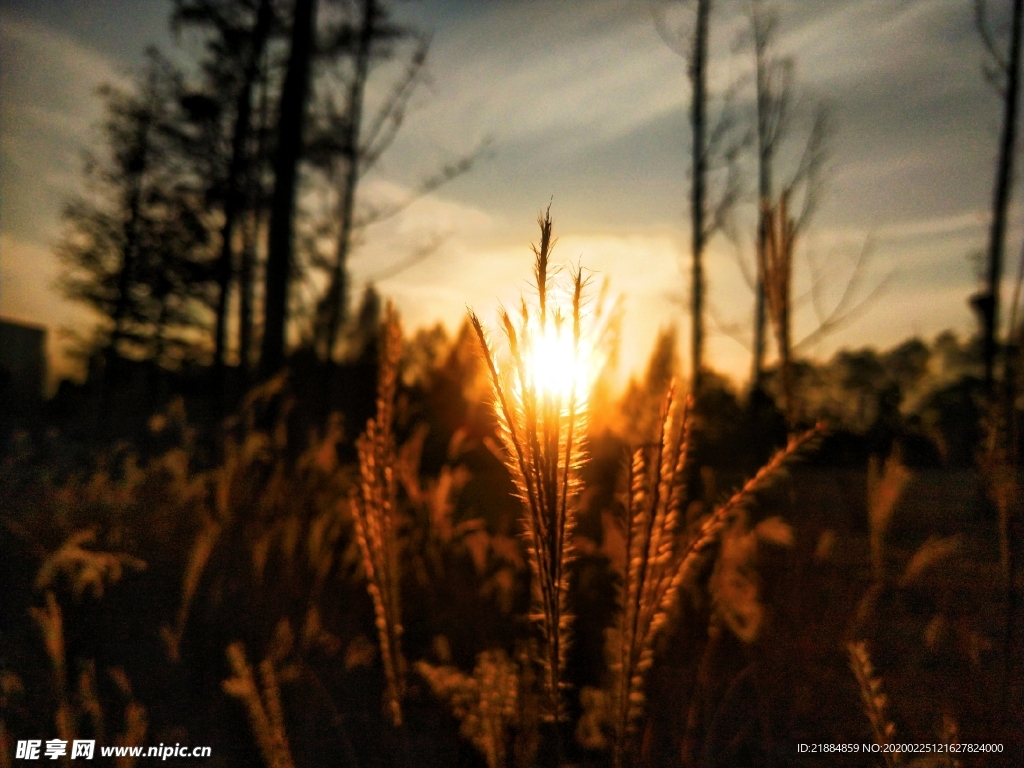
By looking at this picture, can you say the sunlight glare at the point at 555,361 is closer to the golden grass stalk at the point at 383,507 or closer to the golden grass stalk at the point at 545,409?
the golden grass stalk at the point at 545,409

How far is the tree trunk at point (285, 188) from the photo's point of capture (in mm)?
4449

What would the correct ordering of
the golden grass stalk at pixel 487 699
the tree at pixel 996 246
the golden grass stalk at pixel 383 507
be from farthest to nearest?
the tree at pixel 996 246, the golden grass stalk at pixel 487 699, the golden grass stalk at pixel 383 507

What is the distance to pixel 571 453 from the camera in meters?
0.65

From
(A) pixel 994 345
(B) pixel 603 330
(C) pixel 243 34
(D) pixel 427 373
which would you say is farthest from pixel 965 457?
(C) pixel 243 34

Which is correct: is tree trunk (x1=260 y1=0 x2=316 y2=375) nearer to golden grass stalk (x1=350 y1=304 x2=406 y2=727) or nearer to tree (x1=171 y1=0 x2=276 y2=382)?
tree (x1=171 y1=0 x2=276 y2=382)

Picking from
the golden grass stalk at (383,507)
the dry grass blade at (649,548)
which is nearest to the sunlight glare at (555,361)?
the dry grass blade at (649,548)

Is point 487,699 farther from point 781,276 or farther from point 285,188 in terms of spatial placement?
point 285,188

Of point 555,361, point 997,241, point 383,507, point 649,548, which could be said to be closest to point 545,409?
point 555,361

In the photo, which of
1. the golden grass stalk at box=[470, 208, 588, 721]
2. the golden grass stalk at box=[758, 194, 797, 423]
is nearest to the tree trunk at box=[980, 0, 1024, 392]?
the golden grass stalk at box=[758, 194, 797, 423]

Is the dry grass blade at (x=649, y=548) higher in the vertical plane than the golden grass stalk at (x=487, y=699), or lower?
higher

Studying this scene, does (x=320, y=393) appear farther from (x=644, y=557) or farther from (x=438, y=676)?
(x=644, y=557)

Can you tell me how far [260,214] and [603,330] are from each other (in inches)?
342

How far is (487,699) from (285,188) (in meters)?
4.06

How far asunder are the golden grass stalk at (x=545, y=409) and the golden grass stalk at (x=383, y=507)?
25 centimetres
